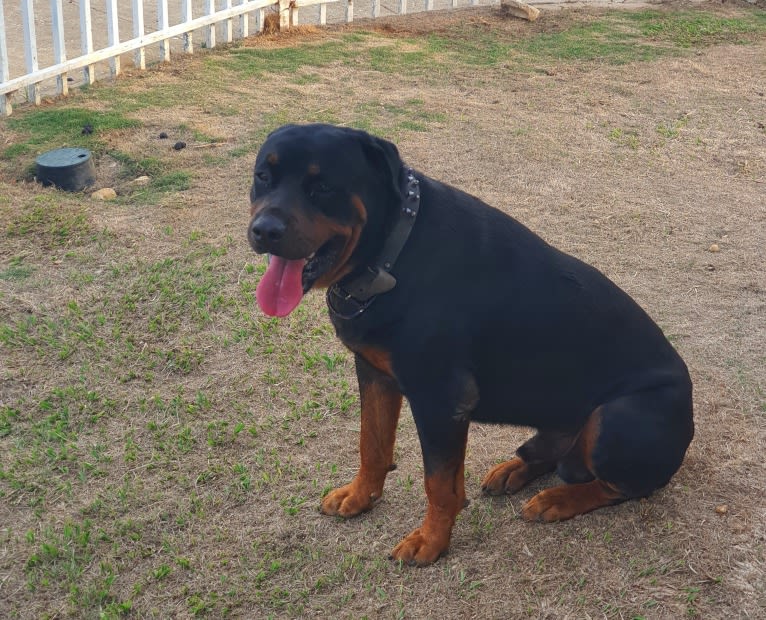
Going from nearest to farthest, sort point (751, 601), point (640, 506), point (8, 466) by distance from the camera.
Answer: point (751, 601) → point (640, 506) → point (8, 466)

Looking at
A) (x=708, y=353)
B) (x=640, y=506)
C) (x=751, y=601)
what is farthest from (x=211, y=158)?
(x=751, y=601)

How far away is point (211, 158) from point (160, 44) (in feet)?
8.77

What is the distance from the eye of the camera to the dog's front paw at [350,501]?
3640 mm

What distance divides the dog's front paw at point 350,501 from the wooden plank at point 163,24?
6487 mm

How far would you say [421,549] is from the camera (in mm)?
3357

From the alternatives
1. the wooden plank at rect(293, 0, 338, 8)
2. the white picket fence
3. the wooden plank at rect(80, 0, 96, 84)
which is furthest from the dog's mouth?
the wooden plank at rect(293, 0, 338, 8)

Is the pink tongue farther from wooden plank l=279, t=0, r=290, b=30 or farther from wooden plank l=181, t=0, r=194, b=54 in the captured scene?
wooden plank l=279, t=0, r=290, b=30

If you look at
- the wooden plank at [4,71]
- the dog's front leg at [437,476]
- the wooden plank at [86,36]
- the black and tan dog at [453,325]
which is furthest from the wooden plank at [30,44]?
the dog's front leg at [437,476]

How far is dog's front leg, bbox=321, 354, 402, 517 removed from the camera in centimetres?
342

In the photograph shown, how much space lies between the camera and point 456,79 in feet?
30.0

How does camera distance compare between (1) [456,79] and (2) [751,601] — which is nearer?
(2) [751,601]

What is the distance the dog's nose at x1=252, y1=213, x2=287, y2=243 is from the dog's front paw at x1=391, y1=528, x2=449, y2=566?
129 cm

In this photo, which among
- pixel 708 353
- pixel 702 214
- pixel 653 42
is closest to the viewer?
pixel 708 353

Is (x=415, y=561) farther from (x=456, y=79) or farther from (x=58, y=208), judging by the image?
(x=456, y=79)
